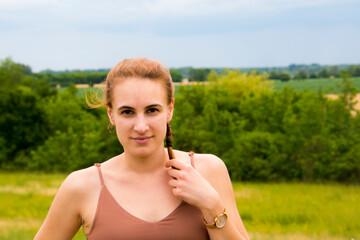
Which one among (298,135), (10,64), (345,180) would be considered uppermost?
(10,64)

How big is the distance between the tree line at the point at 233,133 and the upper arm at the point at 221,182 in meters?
29.4

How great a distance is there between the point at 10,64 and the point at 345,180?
51992 millimetres

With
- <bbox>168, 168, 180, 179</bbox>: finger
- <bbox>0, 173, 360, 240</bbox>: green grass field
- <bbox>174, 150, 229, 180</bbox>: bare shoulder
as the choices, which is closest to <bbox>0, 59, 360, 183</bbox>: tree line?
<bbox>0, 173, 360, 240</bbox>: green grass field

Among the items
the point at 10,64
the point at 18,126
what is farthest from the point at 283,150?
the point at 10,64

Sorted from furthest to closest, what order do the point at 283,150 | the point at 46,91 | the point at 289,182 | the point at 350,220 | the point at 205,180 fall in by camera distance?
the point at 46,91 < the point at 283,150 < the point at 289,182 < the point at 350,220 < the point at 205,180

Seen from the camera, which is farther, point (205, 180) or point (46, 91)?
point (46, 91)

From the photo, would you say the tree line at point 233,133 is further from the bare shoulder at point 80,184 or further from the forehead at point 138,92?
the forehead at point 138,92

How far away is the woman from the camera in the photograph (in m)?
2.41

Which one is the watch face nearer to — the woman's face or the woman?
the woman

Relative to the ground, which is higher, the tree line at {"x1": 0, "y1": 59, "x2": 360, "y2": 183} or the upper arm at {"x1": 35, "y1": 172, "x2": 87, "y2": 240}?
the upper arm at {"x1": 35, "y1": 172, "x2": 87, "y2": 240}

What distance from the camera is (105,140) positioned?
4231 centimetres

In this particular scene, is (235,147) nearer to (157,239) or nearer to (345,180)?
(345,180)

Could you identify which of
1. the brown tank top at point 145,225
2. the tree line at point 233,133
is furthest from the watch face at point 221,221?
the tree line at point 233,133

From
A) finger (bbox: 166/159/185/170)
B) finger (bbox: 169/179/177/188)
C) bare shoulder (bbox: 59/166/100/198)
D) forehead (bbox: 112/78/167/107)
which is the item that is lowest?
bare shoulder (bbox: 59/166/100/198)
